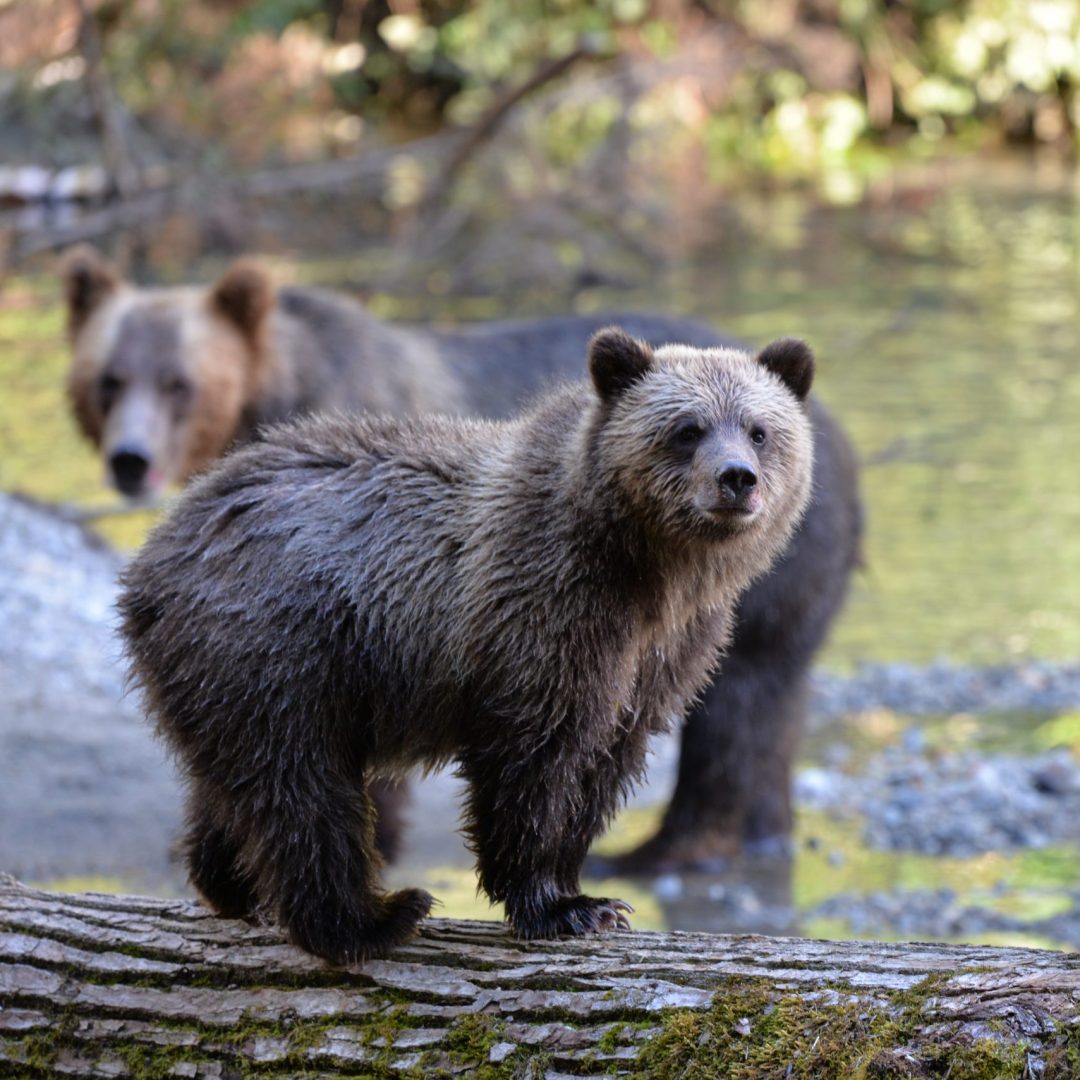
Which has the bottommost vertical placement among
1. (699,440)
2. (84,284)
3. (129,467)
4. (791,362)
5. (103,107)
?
(699,440)

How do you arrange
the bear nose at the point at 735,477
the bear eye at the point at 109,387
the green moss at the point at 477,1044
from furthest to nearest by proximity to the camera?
the bear eye at the point at 109,387, the bear nose at the point at 735,477, the green moss at the point at 477,1044

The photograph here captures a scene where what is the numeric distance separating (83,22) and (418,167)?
736cm

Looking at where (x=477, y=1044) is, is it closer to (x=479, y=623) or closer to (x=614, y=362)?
(x=479, y=623)

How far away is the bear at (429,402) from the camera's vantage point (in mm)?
6445

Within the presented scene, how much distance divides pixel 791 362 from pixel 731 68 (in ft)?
56.1

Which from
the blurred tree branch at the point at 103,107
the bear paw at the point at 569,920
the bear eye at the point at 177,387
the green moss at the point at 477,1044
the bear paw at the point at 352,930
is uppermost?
the blurred tree branch at the point at 103,107

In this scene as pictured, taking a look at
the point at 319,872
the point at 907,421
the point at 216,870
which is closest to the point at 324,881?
the point at 319,872

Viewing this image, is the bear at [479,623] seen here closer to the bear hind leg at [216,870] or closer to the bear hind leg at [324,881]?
the bear hind leg at [324,881]

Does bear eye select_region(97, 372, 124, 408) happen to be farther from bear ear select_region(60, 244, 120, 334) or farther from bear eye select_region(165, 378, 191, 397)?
bear ear select_region(60, 244, 120, 334)

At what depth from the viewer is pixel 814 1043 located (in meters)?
3.09

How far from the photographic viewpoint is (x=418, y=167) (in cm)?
2097

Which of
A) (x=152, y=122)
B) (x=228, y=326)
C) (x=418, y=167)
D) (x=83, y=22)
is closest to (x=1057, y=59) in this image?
(x=418, y=167)

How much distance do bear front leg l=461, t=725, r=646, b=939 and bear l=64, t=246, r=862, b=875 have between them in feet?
8.53

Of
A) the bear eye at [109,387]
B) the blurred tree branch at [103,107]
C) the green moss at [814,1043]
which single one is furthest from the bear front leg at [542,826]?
the blurred tree branch at [103,107]
